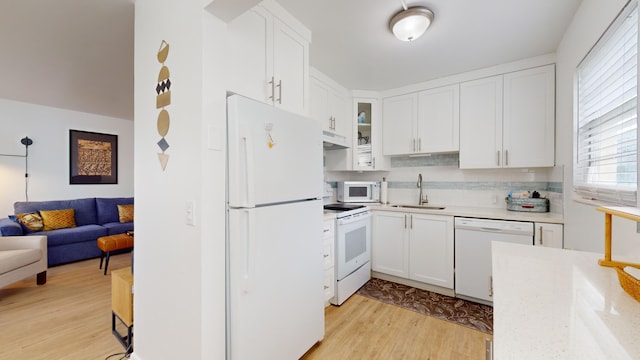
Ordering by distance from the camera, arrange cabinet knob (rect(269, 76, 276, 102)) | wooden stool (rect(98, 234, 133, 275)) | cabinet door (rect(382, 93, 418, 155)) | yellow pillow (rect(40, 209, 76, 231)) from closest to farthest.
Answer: cabinet knob (rect(269, 76, 276, 102))
cabinet door (rect(382, 93, 418, 155))
wooden stool (rect(98, 234, 133, 275))
yellow pillow (rect(40, 209, 76, 231))

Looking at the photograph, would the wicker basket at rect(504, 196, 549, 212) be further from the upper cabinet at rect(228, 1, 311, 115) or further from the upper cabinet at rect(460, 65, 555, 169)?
the upper cabinet at rect(228, 1, 311, 115)

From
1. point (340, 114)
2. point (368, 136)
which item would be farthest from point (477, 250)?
point (340, 114)

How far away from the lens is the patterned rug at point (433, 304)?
2.22 metres

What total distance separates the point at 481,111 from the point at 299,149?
88.6 inches

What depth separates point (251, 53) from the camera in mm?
1533

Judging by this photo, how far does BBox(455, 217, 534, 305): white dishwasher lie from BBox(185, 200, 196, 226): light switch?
8.01 ft

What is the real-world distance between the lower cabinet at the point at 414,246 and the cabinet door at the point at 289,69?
174 centimetres

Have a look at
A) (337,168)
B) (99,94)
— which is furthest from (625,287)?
(99,94)

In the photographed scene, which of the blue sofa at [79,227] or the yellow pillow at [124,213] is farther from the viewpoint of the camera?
the yellow pillow at [124,213]

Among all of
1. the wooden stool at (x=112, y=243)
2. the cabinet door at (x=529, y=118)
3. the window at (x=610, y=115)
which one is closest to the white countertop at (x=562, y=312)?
the window at (x=610, y=115)

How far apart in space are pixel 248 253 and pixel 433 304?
2.12 m

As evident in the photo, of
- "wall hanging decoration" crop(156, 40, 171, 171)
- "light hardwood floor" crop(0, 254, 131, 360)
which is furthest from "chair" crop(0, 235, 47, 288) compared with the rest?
"wall hanging decoration" crop(156, 40, 171, 171)

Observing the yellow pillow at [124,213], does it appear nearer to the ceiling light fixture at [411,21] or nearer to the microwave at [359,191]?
the microwave at [359,191]

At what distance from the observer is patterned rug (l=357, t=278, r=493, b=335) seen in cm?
222
